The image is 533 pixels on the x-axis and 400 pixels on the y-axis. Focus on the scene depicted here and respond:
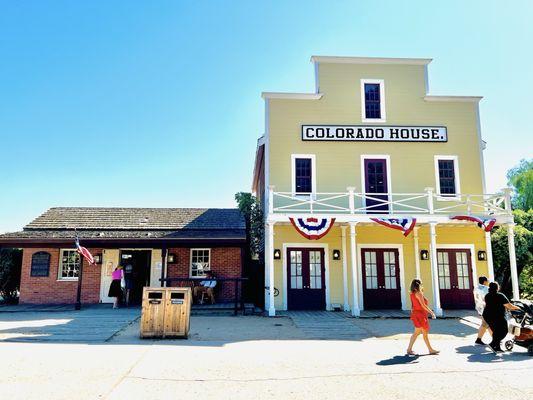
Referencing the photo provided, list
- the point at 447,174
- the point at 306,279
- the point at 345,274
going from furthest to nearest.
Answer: the point at 447,174
the point at 306,279
the point at 345,274

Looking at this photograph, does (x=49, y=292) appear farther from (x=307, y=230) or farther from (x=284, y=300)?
(x=307, y=230)

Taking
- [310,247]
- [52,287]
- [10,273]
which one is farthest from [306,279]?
[10,273]

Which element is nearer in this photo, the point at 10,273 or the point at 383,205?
the point at 383,205

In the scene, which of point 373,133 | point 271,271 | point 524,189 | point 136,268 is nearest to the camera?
point 271,271

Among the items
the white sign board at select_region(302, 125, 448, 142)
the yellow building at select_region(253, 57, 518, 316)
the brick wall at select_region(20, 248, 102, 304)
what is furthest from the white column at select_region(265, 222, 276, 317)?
the brick wall at select_region(20, 248, 102, 304)

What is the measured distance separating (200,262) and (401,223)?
26.2 ft

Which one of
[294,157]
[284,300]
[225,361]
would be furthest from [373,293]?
[225,361]

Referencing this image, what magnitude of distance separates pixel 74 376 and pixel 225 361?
2393 mm

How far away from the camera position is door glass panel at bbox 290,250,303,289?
574 inches

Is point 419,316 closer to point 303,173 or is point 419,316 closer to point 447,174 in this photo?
point 303,173

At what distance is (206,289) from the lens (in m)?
15.4

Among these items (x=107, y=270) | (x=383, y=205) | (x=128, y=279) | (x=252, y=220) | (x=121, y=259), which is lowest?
(x=128, y=279)

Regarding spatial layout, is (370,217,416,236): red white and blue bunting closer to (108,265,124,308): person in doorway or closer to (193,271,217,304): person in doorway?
(193,271,217,304): person in doorway

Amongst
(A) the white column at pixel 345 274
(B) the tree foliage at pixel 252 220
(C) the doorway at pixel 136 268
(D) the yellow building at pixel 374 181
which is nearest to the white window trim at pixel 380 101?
(D) the yellow building at pixel 374 181
